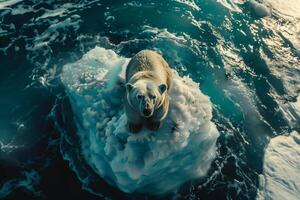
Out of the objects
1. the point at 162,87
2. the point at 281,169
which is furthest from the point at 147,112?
the point at 281,169

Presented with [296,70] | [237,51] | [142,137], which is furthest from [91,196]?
[296,70]

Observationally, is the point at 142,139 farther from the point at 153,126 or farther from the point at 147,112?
the point at 147,112

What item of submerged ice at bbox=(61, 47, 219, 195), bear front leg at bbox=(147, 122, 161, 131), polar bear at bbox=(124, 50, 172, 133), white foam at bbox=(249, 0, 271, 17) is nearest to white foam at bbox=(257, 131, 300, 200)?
submerged ice at bbox=(61, 47, 219, 195)

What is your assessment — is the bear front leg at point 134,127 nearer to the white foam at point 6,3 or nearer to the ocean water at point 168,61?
the ocean water at point 168,61

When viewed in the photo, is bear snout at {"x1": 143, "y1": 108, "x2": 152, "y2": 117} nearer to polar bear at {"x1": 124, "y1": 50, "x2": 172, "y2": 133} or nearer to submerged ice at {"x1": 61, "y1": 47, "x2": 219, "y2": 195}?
polar bear at {"x1": 124, "y1": 50, "x2": 172, "y2": 133}

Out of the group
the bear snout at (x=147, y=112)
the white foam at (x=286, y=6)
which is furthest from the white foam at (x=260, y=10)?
the bear snout at (x=147, y=112)

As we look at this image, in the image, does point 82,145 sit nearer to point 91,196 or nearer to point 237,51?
point 91,196
